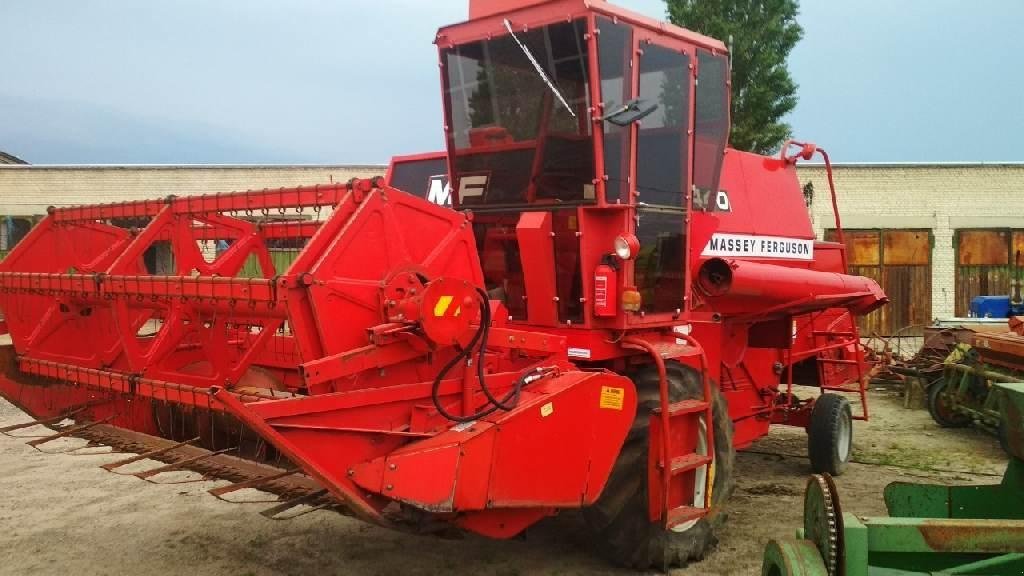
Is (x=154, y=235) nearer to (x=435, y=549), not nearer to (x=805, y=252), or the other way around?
(x=435, y=549)

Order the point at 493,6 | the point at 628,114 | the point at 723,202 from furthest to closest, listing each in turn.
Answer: the point at 723,202, the point at 493,6, the point at 628,114

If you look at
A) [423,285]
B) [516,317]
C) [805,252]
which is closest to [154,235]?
[423,285]

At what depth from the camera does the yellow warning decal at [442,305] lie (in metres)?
3.67

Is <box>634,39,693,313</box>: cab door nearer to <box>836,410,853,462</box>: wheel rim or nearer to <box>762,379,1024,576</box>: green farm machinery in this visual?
<box>762,379,1024,576</box>: green farm machinery

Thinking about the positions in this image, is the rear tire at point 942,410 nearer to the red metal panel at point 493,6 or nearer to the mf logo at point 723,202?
the mf logo at point 723,202

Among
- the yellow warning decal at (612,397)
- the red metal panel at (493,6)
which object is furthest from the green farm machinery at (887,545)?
the red metal panel at (493,6)

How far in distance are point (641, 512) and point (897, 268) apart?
17.8m

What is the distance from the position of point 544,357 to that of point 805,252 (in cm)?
382

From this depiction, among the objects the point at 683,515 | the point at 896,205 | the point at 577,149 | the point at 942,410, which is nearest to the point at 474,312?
the point at 577,149

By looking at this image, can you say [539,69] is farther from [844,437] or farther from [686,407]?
[844,437]

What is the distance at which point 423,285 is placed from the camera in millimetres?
3805

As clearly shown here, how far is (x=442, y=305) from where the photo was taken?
3.69 m

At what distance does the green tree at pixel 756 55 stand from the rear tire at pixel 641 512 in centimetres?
1819

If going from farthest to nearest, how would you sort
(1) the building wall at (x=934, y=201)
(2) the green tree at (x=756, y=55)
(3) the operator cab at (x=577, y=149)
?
(2) the green tree at (x=756, y=55), (1) the building wall at (x=934, y=201), (3) the operator cab at (x=577, y=149)
